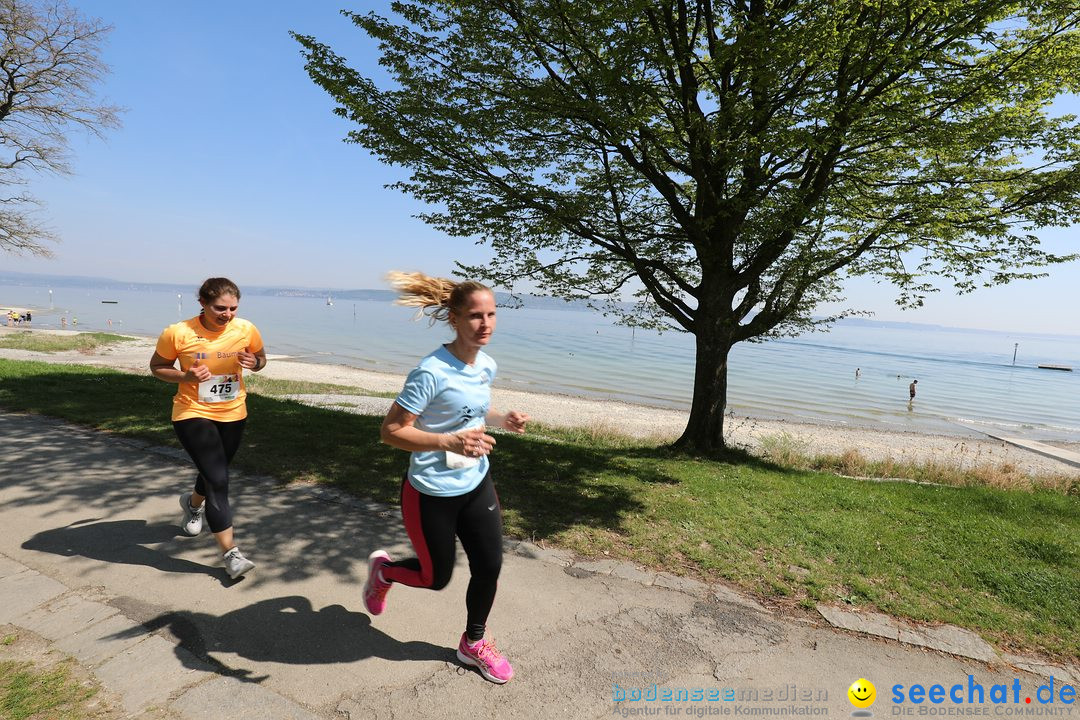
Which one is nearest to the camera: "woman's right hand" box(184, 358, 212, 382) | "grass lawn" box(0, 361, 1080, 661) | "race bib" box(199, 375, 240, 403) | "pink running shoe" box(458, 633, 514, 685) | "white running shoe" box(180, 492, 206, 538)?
"pink running shoe" box(458, 633, 514, 685)

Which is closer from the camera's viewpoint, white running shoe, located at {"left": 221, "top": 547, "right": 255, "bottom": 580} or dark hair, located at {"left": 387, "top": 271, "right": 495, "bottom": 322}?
dark hair, located at {"left": 387, "top": 271, "right": 495, "bottom": 322}

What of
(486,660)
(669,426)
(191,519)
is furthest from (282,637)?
(669,426)

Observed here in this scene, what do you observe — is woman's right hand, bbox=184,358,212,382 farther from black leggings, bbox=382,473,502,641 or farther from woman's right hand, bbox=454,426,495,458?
woman's right hand, bbox=454,426,495,458

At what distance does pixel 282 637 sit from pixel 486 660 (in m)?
1.18

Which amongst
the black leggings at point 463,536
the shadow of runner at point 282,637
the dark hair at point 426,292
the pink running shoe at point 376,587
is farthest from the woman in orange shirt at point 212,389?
the black leggings at point 463,536

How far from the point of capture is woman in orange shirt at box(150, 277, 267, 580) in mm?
3701

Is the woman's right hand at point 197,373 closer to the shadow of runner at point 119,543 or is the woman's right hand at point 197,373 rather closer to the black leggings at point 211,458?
the black leggings at point 211,458

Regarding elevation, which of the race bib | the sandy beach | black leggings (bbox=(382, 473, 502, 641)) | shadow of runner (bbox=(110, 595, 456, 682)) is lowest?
the sandy beach

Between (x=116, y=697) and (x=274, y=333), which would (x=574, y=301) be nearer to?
(x=116, y=697)

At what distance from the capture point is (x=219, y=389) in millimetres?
3818

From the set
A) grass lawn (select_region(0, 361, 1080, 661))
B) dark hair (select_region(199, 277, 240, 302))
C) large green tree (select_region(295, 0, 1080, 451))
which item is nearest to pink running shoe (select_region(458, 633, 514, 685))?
grass lawn (select_region(0, 361, 1080, 661))

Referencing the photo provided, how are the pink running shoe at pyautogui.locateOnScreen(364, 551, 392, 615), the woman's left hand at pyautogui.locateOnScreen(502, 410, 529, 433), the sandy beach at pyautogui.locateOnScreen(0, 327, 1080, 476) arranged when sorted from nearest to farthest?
the woman's left hand at pyautogui.locateOnScreen(502, 410, 529, 433) < the pink running shoe at pyautogui.locateOnScreen(364, 551, 392, 615) < the sandy beach at pyautogui.locateOnScreen(0, 327, 1080, 476)

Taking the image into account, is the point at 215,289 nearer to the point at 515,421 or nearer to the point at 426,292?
the point at 426,292

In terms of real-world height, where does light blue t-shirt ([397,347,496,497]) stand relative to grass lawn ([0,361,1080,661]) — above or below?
above
